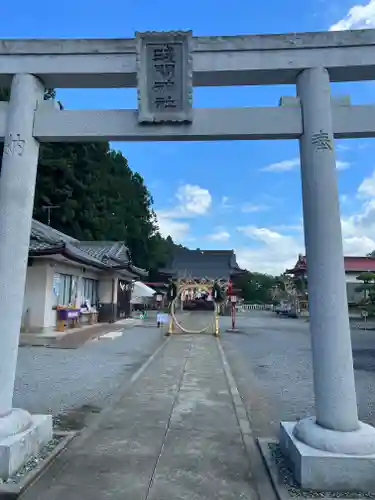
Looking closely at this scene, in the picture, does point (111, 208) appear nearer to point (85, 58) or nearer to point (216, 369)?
point (216, 369)

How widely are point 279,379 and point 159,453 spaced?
5.25 metres

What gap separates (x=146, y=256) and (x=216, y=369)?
131 feet

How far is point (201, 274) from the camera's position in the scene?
3969cm

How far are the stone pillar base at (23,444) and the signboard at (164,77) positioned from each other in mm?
3393

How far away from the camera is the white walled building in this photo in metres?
14.9

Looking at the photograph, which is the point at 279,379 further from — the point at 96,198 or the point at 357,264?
the point at 357,264

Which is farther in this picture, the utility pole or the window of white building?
the utility pole

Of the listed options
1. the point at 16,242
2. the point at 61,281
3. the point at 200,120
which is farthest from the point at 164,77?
the point at 61,281

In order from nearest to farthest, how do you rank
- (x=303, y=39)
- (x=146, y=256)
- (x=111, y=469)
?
(x=111, y=469) < (x=303, y=39) < (x=146, y=256)

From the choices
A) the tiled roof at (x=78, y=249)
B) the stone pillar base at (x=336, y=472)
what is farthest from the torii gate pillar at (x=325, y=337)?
the tiled roof at (x=78, y=249)

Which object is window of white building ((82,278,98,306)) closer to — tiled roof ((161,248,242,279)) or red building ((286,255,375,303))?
tiled roof ((161,248,242,279))

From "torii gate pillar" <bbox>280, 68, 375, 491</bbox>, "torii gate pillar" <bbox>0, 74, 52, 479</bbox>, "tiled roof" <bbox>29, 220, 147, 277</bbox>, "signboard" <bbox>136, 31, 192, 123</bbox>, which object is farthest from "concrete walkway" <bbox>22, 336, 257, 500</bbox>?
"tiled roof" <bbox>29, 220, 147, 277</bbox>

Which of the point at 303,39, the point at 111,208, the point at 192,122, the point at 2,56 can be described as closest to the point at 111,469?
the point at 192,122

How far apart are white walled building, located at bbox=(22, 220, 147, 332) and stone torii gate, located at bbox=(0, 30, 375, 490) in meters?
10.2
